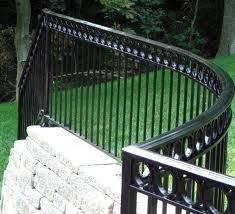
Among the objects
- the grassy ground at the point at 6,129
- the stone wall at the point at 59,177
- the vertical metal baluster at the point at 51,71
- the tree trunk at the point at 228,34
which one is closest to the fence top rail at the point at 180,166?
the stone wall at the point at 59,177

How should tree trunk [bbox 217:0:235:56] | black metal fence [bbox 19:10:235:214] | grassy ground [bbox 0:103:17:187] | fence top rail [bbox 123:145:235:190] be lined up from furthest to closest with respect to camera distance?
tree trunk [bbox 217:0:235:56] → grassy ground [bbox 0:103:17:187] → black metal fence [bbox 19:10:235:214] → fence top rail [bbox 123:145:235:190]

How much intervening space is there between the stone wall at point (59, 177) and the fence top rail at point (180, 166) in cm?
129

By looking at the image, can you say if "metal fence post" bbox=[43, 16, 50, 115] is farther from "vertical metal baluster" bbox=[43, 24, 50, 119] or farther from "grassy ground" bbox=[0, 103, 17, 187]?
"grassy ground" bbox=[0, 103, 17, 187]

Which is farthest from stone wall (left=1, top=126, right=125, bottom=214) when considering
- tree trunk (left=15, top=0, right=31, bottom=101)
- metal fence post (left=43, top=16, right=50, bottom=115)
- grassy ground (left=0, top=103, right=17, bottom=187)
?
tree trunk (left=15, top=0, right=31, bottom=101)

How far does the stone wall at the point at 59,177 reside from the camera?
4.22 meters

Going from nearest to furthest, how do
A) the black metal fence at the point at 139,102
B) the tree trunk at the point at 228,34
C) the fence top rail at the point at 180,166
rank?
1. the fence top rail at the point at 180,166
2. the black metal fence at the point at 139,102
3. the tree trunk at the point at 228,34

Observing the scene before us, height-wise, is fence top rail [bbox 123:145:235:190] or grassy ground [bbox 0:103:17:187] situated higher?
fence top rail [bbox 123:145:235:190]

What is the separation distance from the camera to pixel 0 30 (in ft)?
56.7

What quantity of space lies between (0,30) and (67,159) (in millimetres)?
13013

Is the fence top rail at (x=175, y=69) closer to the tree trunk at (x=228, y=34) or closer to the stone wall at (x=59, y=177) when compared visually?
the stone wall at (x=59, y=177)

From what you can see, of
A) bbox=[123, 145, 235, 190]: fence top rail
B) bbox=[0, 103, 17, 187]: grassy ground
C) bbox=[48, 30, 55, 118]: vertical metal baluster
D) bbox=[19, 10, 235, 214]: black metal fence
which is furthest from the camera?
bbox=[0, 103, 17, 187]: grassy ground

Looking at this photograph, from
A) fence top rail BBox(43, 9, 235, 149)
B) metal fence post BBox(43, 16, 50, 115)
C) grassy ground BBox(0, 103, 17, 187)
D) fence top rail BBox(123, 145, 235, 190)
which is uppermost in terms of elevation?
fence top rail BBox(43, 9, 235, 149)

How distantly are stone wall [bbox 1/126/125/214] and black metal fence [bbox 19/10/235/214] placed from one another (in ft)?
0.85

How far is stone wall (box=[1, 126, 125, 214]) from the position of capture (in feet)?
13.9
